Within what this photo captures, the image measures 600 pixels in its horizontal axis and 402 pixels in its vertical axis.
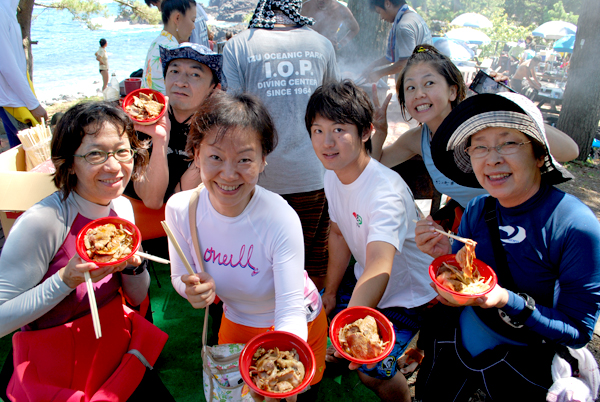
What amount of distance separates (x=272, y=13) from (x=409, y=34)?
2.28 metres

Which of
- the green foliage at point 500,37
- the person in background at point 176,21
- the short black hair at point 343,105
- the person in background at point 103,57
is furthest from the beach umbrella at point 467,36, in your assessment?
the short black hair at point 343,105

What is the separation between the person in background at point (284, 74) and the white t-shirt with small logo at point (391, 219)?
0.87m

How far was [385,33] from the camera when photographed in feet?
31.1

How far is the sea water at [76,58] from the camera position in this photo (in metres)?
16.2

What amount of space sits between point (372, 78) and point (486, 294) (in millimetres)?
4218

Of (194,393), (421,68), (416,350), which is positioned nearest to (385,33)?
(421,68)

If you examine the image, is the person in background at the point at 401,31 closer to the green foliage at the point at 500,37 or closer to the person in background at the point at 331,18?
the person in background at the point at 331,18

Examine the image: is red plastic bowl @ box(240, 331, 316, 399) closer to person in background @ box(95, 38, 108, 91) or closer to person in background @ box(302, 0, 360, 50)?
person in background @ box(302, 0, 360, 50)

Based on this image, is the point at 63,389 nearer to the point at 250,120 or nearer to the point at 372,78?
the point at 250,120

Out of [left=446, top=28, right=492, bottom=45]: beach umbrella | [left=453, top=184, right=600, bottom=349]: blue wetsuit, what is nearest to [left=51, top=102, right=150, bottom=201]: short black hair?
[left=453, top=184, right=600, bottom=349]: blue wetsuit

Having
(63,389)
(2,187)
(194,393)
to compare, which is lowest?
(194,393)

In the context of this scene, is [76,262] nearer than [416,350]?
Yes

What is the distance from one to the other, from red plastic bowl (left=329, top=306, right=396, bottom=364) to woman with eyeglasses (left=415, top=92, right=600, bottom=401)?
33 centimetres

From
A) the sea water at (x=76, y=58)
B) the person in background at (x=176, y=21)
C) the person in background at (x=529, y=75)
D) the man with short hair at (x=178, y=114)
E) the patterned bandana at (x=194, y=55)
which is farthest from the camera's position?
the sea water at (x=76, y=58)
